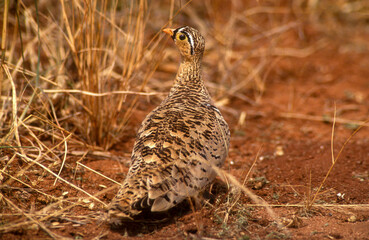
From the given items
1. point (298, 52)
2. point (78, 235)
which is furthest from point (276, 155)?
point (298, 52)

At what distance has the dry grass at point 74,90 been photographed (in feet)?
11.4

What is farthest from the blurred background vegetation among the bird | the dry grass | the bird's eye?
the bird


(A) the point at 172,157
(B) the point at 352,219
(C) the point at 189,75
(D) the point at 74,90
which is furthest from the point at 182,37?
(B) the point at 352,219

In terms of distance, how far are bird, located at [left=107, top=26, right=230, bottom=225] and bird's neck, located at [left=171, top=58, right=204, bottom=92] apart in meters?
0.15

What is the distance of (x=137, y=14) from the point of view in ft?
16.0

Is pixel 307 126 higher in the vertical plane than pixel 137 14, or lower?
lower

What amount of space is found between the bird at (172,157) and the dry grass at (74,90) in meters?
0.18

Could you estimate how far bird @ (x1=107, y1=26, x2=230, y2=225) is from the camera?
116 inches

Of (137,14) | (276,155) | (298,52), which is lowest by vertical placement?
(276,155)

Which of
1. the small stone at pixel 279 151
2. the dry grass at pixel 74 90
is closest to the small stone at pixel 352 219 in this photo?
the dry grass at pixel 74 90

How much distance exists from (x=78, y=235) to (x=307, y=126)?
12.9 ft

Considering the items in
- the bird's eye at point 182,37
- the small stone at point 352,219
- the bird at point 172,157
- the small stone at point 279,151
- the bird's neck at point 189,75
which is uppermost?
the bird's eye at point 182,37

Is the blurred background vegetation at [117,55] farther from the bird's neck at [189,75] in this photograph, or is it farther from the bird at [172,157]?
the bird at [172,157]

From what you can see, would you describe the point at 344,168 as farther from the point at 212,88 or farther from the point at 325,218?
the point at 212,88
